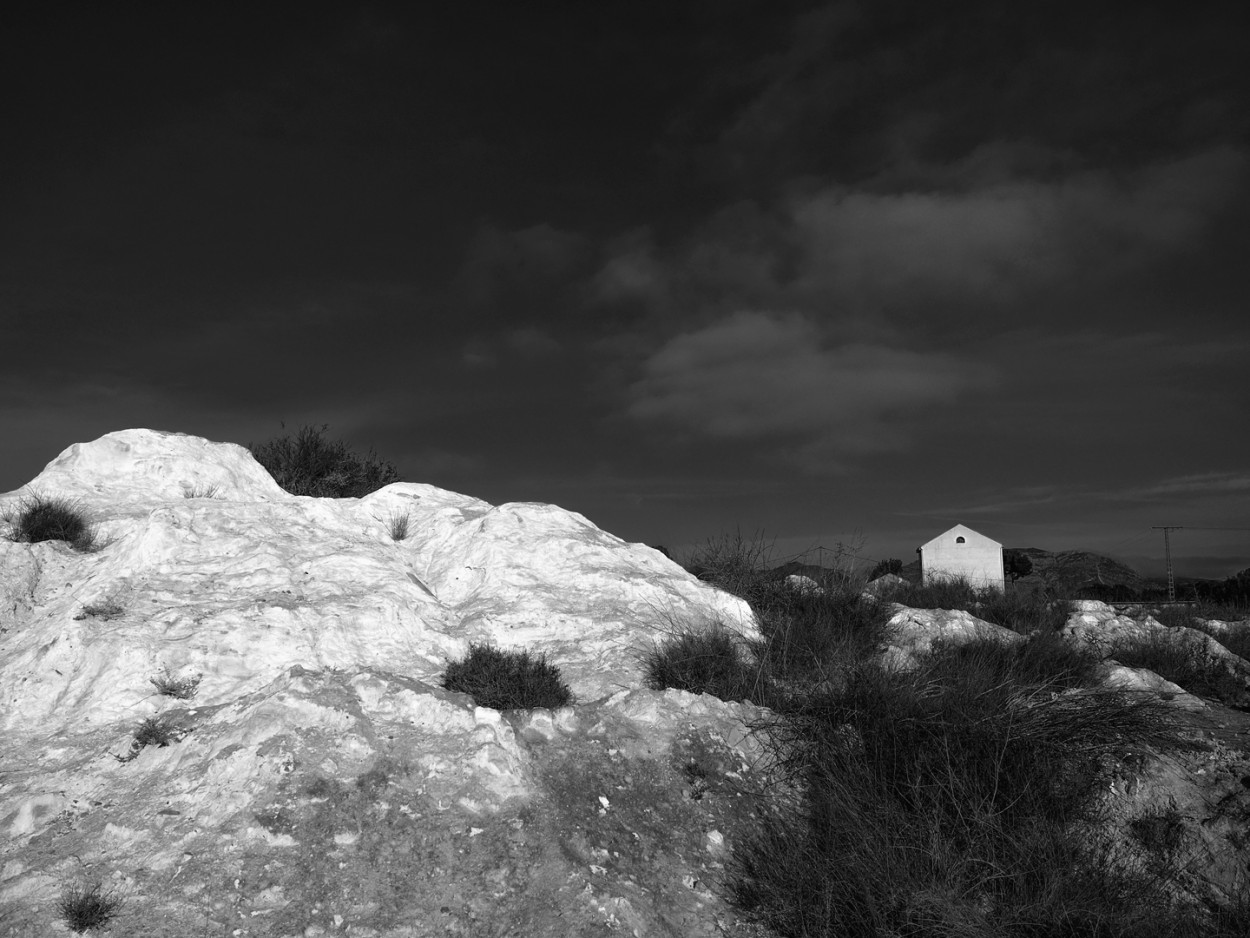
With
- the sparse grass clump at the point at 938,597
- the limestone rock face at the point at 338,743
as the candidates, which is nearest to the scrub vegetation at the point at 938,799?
the limestone rock face at the point at 338,743

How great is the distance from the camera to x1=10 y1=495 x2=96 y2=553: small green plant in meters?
7.72

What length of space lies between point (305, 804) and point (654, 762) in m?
2.10

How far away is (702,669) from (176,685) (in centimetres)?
383

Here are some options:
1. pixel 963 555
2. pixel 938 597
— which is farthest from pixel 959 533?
pixel 938 597

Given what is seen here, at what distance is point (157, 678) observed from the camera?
5.87 m

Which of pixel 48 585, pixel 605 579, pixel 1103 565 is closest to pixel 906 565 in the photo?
pixel 1103 565

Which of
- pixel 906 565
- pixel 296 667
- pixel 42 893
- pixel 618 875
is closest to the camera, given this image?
pixel 42 893

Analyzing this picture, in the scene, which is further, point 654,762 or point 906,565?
point 906,565

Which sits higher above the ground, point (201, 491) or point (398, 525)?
point (201, 491)

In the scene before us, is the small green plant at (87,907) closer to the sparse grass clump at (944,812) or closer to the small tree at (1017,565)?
the sparse grass clump at (944,812)

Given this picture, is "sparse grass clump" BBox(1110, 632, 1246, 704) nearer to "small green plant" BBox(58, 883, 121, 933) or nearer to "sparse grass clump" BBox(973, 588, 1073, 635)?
"sparse grass clump" BBox(973, 588, 1073, 635)

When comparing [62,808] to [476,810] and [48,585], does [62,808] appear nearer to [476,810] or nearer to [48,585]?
[476,810]

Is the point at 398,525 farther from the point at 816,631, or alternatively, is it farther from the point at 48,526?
the point at 816,631

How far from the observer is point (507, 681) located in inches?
239
